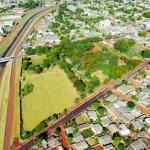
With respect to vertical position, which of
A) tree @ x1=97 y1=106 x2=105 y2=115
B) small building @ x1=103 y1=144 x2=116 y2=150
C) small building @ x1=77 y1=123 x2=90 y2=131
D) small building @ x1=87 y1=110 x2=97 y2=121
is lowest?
small building @ x1=103 y1=144 x2=116 y2=150

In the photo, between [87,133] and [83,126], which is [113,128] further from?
[83,126]

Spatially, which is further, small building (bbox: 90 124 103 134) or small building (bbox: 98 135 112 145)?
small building (bbox: 90 124 103 134)

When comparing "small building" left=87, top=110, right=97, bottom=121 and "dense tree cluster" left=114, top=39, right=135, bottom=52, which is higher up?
"dense tree cluster" left=114, top=39, right=135, bottom=52

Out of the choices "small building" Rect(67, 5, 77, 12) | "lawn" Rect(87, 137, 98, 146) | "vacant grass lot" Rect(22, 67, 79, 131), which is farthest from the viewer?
"small building" Rect(67, 5, 77, 12)

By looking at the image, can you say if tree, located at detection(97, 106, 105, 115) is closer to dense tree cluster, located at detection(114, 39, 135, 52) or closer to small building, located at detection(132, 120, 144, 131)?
small building, located at detection(132, 120, 144, 131)

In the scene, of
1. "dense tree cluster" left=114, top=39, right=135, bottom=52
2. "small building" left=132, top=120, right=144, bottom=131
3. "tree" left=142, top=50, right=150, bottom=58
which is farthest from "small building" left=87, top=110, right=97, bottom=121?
"dense tree cluster" left=114, top=39, right=135, bottom=52

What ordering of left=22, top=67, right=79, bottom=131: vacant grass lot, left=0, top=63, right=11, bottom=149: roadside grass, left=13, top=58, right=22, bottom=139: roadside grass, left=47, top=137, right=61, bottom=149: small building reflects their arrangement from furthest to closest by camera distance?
left=22, top=67, right=79, bottom=131: vacant grass lot → left=0, top=63, right=11, bottom=149: roadside grass → left=13, top=58, right=22, bottom=139: roadside grass → left=47, top=137, right=61, bottom=149: small building

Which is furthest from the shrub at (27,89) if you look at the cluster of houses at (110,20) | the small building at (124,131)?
the cluster of houses at (110,20)
